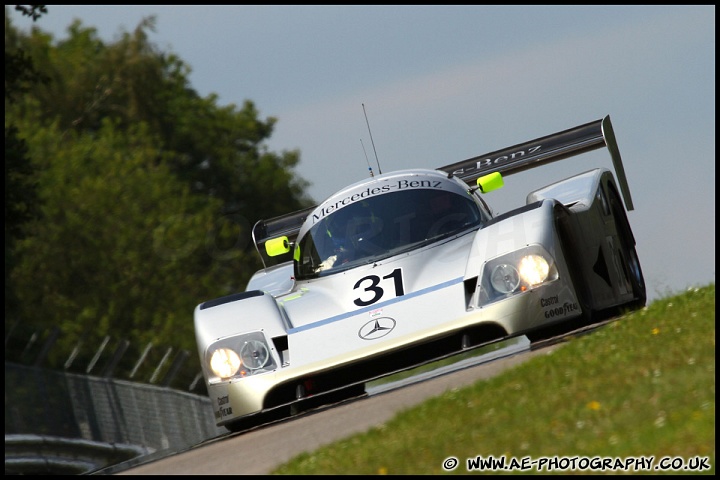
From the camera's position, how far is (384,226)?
427 inches

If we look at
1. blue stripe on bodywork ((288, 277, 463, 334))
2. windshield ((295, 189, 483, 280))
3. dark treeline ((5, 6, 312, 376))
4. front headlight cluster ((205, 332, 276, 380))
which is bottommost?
front headlight cluster ((205, 332, 276, 380))

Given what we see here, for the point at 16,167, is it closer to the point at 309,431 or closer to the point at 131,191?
the point at 309,431

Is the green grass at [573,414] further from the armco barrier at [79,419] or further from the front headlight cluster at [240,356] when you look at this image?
the armco barrier at [79,419]

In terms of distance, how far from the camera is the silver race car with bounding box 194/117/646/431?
9.19m

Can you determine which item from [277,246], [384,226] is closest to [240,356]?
[384,226]

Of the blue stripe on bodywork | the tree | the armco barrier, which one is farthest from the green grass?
the tree

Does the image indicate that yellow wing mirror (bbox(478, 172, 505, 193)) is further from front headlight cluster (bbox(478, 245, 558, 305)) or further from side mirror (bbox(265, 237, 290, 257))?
front headlight cluster (bbox(478, 245, 558, 305))

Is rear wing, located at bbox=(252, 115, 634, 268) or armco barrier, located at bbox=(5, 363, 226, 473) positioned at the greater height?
rear wing, located at bbox=(252, 115, 634, 268)

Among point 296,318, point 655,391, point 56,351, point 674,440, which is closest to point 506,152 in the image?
point 296,318

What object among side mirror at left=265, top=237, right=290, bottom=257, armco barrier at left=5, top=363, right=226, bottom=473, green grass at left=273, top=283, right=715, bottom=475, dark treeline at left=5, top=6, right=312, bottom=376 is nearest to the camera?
green grass at left=273, top=283, right=715, bottom=475

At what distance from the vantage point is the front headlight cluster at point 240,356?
9.43 metres

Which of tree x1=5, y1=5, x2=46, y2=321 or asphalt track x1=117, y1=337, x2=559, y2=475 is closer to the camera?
asphalt track x1=117, y1=337, x2=559, y2=475

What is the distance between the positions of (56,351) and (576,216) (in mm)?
27151

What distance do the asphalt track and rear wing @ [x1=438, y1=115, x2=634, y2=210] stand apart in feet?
11.3
